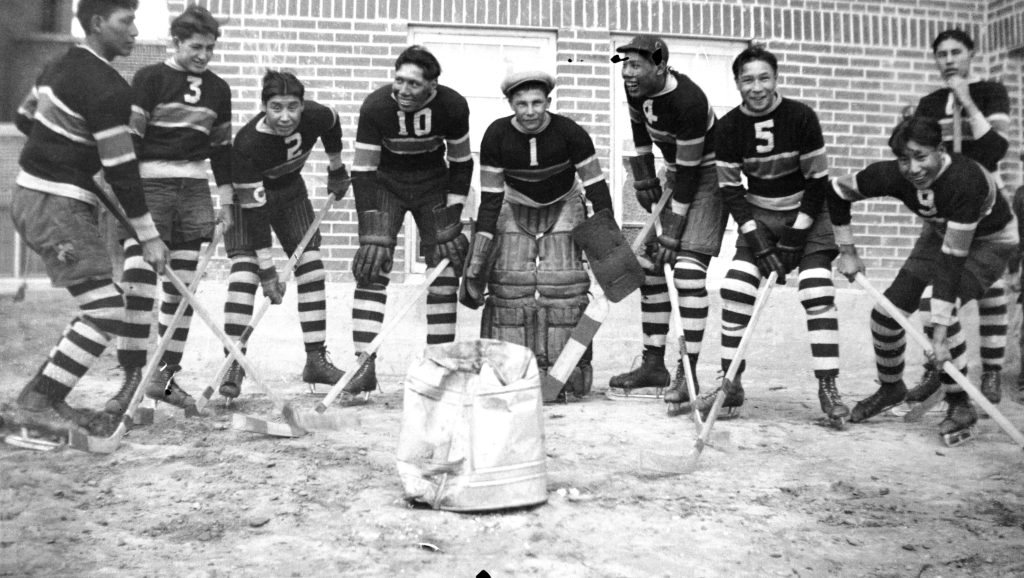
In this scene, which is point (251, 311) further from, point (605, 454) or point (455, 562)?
point (455, 562)

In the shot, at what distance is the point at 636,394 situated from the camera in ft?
16.8

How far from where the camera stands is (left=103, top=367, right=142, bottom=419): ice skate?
3.99 metres

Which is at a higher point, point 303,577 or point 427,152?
point 427,152

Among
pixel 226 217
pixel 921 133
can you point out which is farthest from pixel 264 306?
pixel 921 133

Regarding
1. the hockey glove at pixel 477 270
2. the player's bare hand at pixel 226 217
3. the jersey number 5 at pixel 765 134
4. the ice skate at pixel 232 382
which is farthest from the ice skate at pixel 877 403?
the player's bare hand at pixel 226 217

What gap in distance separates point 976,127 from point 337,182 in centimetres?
324

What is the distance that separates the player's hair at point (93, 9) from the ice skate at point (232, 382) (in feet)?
5.74

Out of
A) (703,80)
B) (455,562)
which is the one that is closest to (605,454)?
(455,562)

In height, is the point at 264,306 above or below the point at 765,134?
below

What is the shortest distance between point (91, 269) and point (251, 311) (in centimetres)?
125

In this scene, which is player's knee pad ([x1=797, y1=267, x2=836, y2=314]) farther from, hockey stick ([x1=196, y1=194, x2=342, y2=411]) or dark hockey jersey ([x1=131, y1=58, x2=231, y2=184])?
dark hockey jersey ([x1=131, y1=58, x2=231, y2=184])

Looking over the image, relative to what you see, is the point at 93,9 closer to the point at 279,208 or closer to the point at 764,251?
the point at 279,208

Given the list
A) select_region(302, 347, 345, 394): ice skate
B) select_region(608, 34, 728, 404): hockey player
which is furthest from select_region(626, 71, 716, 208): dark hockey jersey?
select_region(302, 347, 345, 394): ice skate

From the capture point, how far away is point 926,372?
197 inches
